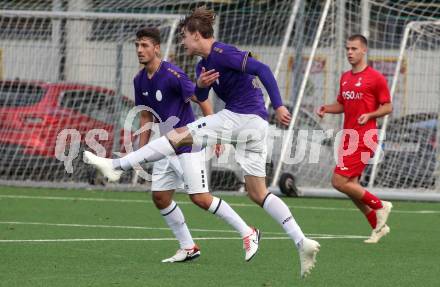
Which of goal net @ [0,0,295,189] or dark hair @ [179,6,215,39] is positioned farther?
goal net @ [0,0,295,189]

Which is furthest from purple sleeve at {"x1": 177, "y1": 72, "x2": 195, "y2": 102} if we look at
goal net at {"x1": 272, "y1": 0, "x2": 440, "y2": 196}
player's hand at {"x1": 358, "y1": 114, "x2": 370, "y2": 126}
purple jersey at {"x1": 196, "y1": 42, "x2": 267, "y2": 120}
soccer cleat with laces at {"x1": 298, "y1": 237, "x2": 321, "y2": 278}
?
goal net at {"x1": 272, "y1": 0, "x2": 440, "y2": 196}

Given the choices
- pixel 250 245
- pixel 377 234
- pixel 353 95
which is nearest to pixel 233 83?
pixel 250 245

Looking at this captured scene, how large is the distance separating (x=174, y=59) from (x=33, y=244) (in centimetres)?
1028

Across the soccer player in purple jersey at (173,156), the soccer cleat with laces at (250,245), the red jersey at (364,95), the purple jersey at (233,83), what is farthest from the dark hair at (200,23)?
the red jersey at (364,95)

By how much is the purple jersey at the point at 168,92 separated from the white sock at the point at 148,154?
0.94 meters

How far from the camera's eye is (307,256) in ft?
28.6

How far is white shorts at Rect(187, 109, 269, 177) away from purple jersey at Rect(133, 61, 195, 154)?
85cm

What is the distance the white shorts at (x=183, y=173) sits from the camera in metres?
9.91

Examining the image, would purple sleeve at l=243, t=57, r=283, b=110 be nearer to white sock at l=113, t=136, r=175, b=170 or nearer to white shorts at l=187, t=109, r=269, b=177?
white shorts at l=187, t=109, r=269, b=177

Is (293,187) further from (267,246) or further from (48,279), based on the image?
(48,279)

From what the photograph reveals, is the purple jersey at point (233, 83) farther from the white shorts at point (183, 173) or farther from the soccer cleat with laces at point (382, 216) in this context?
the soccer cleat with laces at point (382, 216)

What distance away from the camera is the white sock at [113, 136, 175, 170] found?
29.7 feet

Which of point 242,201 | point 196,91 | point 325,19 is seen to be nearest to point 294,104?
point 325,19

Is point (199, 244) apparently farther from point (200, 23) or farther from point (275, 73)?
point (275, 73)
